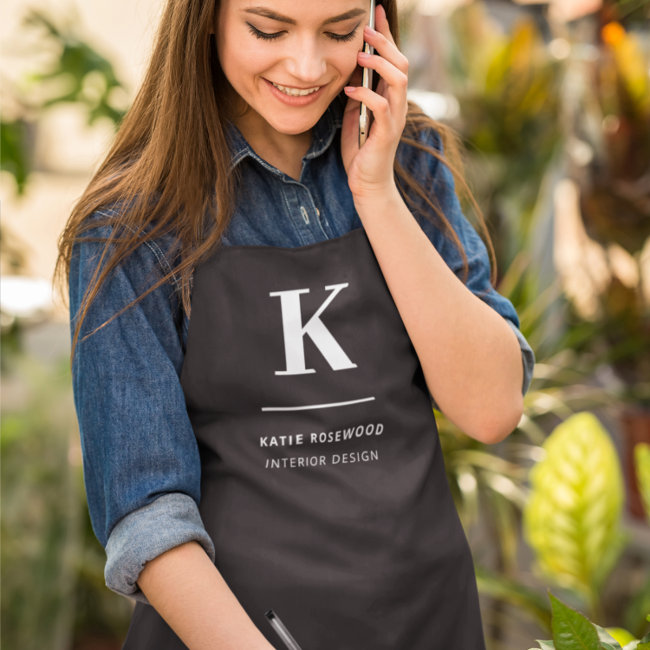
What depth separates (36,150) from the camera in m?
3.65

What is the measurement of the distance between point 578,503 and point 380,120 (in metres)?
1.41

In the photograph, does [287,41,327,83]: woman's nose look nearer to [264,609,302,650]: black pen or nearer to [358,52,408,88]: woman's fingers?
[358,52,408,88]: woman's fingers

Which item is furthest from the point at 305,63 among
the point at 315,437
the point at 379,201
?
the point at 315,437

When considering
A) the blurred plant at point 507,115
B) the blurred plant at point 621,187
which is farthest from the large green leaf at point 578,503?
the blurred plant at point 507,115

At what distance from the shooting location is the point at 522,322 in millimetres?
2656

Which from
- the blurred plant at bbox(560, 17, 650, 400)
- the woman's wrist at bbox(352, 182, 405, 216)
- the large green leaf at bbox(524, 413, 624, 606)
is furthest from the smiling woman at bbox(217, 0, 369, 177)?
the blurred plant at bbox(560, 17, 650, 400)

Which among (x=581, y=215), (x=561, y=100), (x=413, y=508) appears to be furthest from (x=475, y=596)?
(x=561, y=100)

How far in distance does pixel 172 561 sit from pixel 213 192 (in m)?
0.45

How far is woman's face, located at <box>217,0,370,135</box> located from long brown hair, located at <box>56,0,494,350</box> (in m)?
0.04

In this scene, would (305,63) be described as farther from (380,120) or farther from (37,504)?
(37,504)

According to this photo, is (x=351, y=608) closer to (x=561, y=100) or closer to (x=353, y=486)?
(x=353, y=486)

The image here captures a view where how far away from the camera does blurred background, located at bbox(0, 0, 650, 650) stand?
2.23 meters

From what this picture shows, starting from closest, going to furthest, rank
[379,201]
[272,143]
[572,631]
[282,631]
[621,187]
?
[572,631], [282,631], [379,201], [272,143], [621,187]

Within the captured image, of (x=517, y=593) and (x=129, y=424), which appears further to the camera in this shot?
(x=517, y=593)
